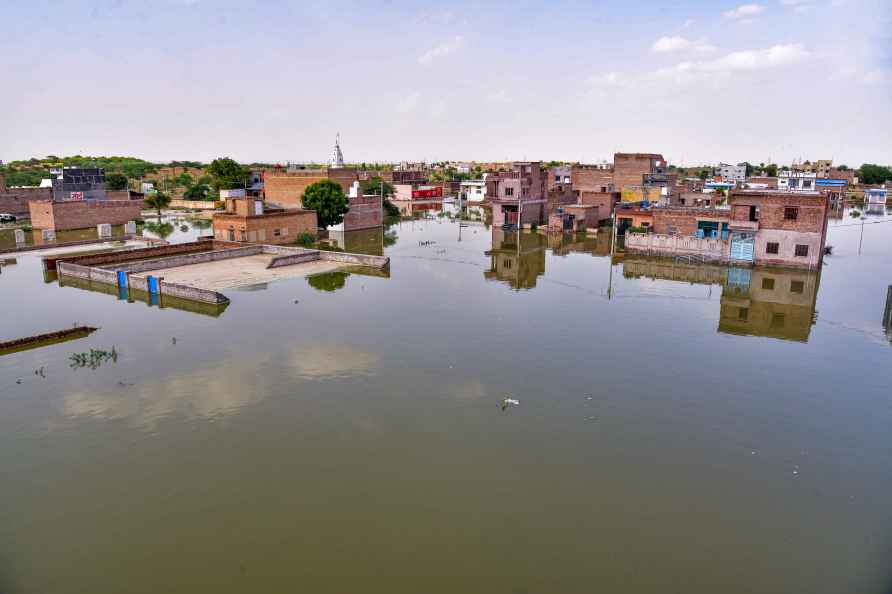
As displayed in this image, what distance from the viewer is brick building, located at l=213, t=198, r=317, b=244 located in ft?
151

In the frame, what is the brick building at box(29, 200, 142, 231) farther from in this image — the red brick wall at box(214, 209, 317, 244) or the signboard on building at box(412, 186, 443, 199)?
the signboard on building at box(412, 186, 443, 199)

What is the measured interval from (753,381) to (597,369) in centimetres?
529

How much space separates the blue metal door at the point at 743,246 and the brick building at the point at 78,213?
206 ft

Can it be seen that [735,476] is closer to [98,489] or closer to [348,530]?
[348,530]

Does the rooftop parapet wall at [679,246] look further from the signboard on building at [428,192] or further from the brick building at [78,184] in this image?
the brick building at [78,184]

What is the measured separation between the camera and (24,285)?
3275 centimetres

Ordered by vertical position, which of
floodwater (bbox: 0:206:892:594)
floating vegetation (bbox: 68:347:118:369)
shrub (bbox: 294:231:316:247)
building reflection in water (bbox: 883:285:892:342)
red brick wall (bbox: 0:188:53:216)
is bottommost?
floodwater (bbox: 0:206:892:594)

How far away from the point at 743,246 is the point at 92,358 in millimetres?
40703

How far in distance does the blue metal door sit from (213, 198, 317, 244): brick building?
1414 inches

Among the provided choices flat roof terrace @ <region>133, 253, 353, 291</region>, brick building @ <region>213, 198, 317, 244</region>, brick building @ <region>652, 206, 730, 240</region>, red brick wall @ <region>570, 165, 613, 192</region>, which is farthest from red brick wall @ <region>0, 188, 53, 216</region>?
red brick wall @ <region>570, 165, 613, 192</region>

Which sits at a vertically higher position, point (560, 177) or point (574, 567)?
point (560, 177)

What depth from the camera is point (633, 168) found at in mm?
80688

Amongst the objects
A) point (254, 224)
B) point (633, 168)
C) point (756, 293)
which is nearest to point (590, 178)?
point (633, 168)

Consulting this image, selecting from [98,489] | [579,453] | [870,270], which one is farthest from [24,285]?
[870,270]
